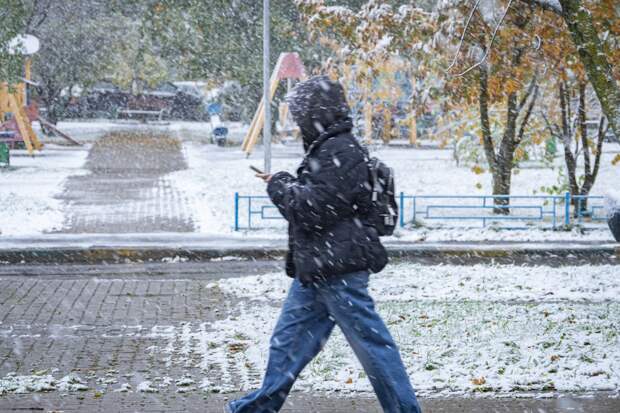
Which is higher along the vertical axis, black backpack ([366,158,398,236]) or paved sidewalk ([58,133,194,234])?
black backpack ([366,158,398,236])

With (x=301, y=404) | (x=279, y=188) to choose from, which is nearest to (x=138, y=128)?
(x=301, y=404)

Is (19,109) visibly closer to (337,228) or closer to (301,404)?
(301,404)

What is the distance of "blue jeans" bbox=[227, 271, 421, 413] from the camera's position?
4809mm

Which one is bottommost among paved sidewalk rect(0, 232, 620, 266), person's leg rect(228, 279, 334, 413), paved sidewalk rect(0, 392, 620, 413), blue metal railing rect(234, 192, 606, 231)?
paved sidewalk rect(0, 232, 620, 266)

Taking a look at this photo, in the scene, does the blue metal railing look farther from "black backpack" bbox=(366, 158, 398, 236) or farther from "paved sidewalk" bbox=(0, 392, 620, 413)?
"black backpack" bbox=(366, 158, 398, 236)

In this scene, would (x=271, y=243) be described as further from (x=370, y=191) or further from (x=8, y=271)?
(x=370, y=191)

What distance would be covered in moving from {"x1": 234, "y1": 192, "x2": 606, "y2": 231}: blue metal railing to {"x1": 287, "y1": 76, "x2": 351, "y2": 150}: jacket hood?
10299 mm

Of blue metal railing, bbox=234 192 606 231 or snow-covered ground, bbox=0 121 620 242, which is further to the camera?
blue metal railing, bbox=234 192 606 231

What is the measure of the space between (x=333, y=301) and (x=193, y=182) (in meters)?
18.6

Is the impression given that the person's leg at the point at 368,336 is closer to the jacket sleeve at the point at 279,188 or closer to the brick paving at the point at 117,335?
the jacket sleeve at the point at 279,188

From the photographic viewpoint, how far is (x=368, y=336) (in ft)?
15.8

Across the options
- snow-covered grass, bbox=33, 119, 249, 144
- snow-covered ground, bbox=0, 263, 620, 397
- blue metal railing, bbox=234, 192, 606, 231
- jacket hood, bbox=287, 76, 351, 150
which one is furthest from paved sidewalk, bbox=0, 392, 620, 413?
snow-covered grass, bbox=33, 119, 249, 144

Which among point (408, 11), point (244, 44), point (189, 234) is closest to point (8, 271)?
point (189, 234)

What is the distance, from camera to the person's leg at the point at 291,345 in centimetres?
496
